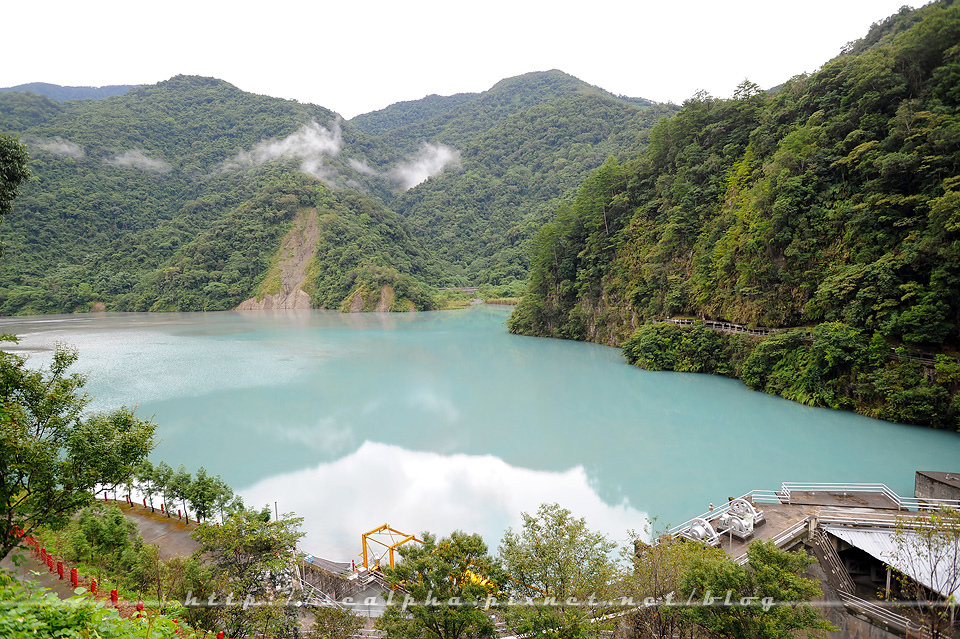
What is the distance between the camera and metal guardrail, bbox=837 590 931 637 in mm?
7609

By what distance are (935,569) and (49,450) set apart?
41.9 ft

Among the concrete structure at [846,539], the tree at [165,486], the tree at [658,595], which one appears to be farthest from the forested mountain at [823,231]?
the tree at [165,486]

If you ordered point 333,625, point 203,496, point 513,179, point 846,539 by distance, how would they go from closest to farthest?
point 333,625 < point 846,539 < point 203,496 < point 513,179

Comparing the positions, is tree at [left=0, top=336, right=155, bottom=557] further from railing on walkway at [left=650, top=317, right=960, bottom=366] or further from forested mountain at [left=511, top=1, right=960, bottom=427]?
railing on walkway at [left=650, top=317, right=960, bottom=366]

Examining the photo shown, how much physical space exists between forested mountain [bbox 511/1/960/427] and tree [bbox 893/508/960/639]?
14570 mm

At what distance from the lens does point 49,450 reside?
6789 millimetres

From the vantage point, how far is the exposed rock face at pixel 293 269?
9412 centimetres

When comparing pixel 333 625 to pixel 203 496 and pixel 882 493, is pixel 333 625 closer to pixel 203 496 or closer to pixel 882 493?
pixel 203 496

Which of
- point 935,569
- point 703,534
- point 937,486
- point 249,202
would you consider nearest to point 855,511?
point 937,486

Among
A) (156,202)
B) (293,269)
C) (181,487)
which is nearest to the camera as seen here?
(181,487)

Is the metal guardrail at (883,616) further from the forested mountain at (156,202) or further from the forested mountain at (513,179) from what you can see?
the forested mountain at (513,179)

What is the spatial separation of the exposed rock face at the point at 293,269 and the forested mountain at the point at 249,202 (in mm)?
539

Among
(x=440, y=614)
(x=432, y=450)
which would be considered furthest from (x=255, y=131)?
(x=440, y=614)

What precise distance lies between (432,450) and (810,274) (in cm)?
2135
